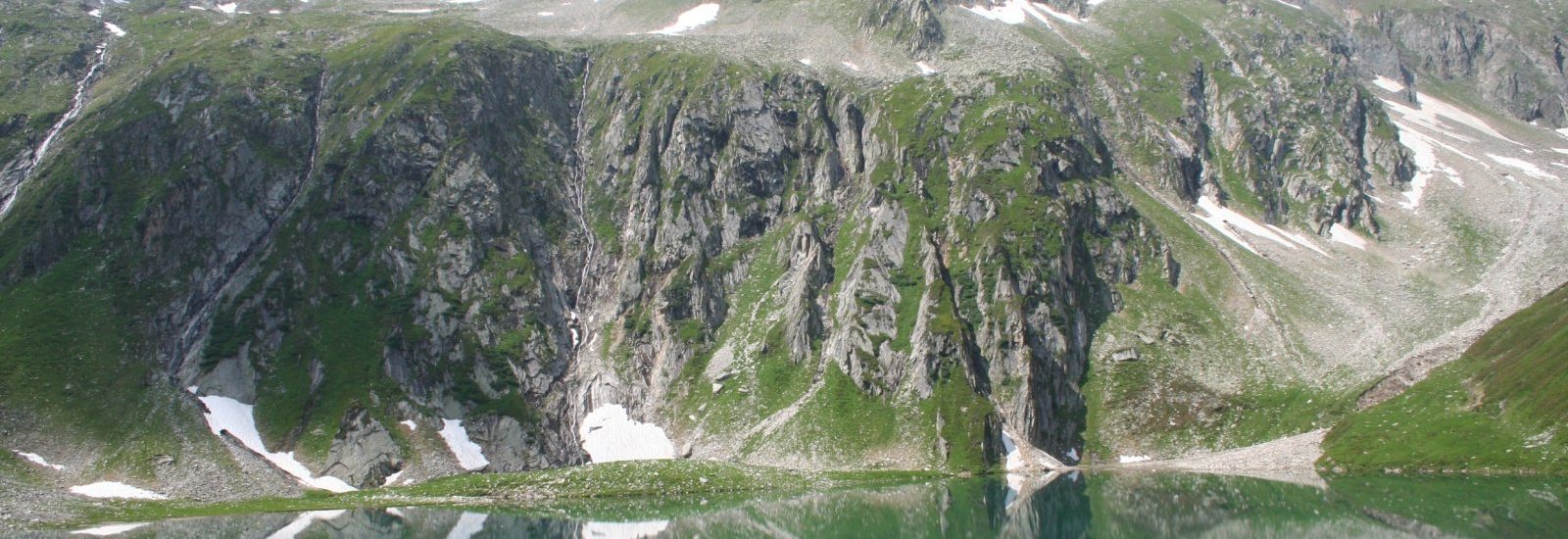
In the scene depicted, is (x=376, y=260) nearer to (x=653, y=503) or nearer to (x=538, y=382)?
(x=538, y=382)

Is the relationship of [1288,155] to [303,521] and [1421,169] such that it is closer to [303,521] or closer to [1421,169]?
[1421,169]

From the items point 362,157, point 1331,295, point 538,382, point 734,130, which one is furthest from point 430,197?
point 1331,295

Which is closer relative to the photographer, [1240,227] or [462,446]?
[462,446]

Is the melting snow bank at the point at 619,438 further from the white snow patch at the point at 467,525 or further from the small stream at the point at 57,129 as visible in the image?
the small stream at the point at 57,129

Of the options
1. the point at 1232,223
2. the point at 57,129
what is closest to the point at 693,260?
the point at 1232,223

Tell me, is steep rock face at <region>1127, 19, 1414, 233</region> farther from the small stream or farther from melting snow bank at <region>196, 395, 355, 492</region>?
the small stream

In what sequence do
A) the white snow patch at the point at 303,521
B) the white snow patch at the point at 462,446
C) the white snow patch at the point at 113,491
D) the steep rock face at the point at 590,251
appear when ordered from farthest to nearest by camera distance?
the steep rock face at the point at 590,251 → the white snow patch at the point at 462,446 → the white snow patch at the point at 113,491 → the white snow patch at the point at 303,521

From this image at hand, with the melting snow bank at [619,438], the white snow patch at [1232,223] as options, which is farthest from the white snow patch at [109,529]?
the white snow patch at [1232,223]
